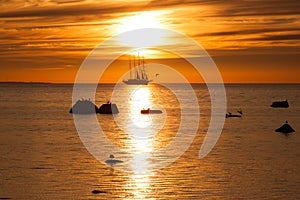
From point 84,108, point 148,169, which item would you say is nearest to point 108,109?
point 84,108

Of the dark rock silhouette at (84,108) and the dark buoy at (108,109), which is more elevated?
the dark rock silhouette at (84,108)

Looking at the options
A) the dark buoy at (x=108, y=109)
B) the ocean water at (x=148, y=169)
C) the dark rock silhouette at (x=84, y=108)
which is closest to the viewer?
the ocean water at (x=148, y=169)

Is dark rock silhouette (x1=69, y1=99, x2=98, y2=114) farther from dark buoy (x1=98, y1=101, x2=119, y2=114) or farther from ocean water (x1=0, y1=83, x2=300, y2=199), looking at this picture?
ocean water (x1=0, y1=83, x2=300, y2=199)

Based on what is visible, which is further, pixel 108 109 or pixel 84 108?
pixel 84 108

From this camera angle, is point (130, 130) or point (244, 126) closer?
point (130, 130)

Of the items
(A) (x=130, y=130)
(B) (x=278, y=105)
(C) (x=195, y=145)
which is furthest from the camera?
(B) (x=278, y=105)

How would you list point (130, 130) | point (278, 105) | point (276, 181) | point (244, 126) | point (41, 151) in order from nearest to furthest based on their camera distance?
point (276, 181) < point (41, 151) < point (130, 130) < point (244, 126) < point (278, 105)

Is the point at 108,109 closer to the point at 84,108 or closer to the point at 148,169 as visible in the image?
the point at 84,108

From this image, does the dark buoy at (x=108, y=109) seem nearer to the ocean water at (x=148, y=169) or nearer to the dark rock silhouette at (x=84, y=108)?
the dark rock silhouette at (x=84, y=108)

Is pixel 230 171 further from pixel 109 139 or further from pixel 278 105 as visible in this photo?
pixel 278 105

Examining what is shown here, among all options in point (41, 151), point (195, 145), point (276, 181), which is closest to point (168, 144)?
point (195, 145)

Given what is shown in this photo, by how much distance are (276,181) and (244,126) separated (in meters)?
64.1

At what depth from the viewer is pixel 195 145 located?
78.9m

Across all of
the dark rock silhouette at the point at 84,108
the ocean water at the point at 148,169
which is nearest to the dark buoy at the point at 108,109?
the dark rock silhouette at the point at 84,108
